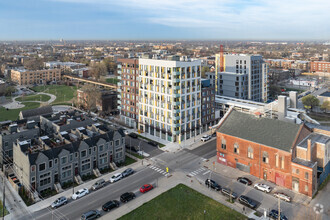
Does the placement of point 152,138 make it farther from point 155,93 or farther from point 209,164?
point 209,164

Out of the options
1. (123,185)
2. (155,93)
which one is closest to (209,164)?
(123,185)

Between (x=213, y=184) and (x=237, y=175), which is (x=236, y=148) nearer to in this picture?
(x=237, y=175)

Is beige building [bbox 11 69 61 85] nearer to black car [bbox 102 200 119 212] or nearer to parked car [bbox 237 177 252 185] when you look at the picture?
black car [bbox 102 200 119 212]

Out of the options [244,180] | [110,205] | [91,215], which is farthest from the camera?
[244,180]

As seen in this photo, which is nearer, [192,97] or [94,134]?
[94,134]

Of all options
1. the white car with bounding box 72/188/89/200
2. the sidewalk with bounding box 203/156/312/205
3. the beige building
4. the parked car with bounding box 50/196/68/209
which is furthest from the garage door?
the beige building

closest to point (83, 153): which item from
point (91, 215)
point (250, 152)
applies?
point (91, 215)

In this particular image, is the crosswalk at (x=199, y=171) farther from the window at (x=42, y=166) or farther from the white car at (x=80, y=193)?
the window at (x=42, y=166)
